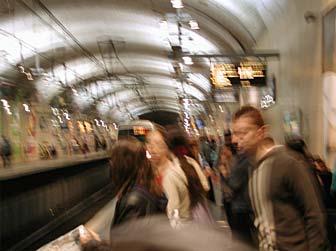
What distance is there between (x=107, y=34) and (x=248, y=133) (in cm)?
1331

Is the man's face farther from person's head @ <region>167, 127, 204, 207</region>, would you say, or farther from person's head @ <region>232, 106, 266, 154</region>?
person's head @ <region>167, 127, 204, 207</region>

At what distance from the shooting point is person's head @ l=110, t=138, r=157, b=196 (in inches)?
150

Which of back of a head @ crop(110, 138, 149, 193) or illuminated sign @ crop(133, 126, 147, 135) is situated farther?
illuminated sign @ crop(133, 126, 147, 135)

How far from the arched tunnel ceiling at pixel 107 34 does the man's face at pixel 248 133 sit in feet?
22.5

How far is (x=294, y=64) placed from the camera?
10.3m

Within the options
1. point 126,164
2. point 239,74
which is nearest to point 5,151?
point 239,74

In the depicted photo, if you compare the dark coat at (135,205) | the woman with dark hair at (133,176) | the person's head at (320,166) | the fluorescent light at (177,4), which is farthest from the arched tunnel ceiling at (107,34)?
the dark coat at (135,205)

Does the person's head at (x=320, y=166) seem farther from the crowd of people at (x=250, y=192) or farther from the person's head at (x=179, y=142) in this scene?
the crowd of people at (x=250, y=192)

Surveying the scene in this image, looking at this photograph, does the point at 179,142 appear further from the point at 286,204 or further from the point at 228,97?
the point at 228,97

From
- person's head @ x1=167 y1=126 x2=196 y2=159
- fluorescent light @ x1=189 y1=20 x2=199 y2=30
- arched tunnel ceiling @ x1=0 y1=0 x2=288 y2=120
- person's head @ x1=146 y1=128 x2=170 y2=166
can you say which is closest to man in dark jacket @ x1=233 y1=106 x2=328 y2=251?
person's head @ x1=146 y1=128 x2=170 y2=166

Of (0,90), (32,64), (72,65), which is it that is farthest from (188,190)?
(72,65)

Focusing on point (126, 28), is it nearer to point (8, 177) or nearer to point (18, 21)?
point (18, 21)

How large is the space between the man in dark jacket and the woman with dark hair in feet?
2.40

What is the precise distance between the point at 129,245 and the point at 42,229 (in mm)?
11650
